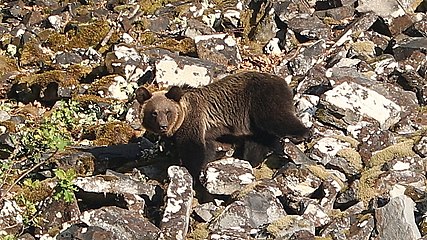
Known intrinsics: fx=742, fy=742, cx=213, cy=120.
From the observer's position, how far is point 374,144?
33.0 ft

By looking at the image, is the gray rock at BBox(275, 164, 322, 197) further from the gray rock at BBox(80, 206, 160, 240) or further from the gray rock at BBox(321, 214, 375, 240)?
the gray rock at BBox(80, 206, 160, 240)

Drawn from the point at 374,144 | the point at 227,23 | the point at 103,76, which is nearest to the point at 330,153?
the point at 374,144

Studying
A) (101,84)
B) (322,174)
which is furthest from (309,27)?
(322,174)

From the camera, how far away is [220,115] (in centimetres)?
1102

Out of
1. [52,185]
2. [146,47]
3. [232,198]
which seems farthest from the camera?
[146,47]

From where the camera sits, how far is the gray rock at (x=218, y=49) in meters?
14.3

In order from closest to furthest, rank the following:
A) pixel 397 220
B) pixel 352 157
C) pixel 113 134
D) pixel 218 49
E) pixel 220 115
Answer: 1. pixel 397 220
2. pixel 352 157
3. pixel 220 115
4. pixel 113 134
5. pixel 218 49

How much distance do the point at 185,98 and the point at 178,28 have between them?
20.5 ft

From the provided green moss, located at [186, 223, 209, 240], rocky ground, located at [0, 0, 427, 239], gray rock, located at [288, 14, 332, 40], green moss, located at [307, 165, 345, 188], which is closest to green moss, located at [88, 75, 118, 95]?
rocky ground, located at [0, 0, 427, 239]

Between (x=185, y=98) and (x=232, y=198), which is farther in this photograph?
(x=185, y=98)

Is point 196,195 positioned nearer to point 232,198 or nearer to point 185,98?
point 232,198

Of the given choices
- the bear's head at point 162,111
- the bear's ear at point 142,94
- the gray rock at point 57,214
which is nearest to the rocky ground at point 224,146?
the gray rock at point 57,214

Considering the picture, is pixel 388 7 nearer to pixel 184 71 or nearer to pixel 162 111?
pixel 184 71

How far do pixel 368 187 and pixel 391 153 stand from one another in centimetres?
99
